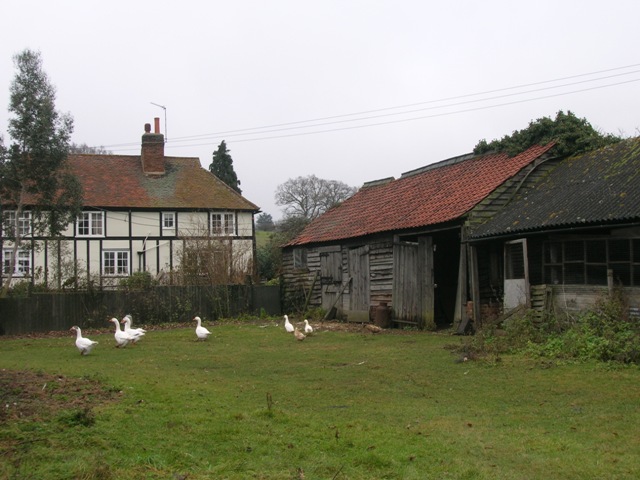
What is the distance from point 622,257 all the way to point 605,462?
9.97m

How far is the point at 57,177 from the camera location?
26.3m

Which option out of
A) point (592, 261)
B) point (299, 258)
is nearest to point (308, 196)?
point (299, 258)

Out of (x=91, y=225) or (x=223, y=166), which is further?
(x=223, y=166)

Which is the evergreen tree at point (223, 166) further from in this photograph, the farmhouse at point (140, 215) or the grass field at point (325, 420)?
the grass field at point (325, 420)

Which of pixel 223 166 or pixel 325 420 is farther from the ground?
pixel 223 166

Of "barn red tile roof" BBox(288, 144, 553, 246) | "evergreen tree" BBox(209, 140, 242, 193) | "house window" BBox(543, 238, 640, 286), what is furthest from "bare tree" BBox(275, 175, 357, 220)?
"house window" BBox(543, 238, 640, 286)

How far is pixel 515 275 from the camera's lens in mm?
Result: 18562

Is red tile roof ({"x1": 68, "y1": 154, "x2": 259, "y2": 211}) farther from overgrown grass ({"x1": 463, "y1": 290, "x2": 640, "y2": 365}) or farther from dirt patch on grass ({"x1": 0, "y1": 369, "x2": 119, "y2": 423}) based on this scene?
dirt patch on grass ({"x1": 0, "y1": 369, "x2": 119, "y2": 423})

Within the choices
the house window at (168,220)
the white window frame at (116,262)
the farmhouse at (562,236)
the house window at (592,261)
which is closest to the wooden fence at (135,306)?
the farmhouse at (562,236)

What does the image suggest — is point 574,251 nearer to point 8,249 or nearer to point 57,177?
point 57,177

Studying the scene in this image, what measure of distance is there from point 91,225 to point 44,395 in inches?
1302

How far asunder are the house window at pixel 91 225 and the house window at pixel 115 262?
1.29m

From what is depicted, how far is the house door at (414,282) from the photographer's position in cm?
2152

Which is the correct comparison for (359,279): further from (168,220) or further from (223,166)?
(223,166)
